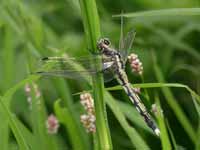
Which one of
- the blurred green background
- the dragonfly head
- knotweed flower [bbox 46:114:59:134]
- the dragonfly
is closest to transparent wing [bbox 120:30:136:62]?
the dragonfly

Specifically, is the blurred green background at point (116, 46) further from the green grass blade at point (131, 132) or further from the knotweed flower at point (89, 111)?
the knotweed flower at point (89, 111)

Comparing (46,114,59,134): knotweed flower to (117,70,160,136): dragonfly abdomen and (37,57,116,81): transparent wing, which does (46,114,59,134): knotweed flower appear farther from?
(117,70,160,136): dragonfly abdomen

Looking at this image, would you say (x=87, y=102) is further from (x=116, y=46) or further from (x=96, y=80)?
(x=116, y=46)

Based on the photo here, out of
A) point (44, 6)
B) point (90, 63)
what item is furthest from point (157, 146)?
point (44, 6)

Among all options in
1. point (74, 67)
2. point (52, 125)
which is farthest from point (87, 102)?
point (52, 125)

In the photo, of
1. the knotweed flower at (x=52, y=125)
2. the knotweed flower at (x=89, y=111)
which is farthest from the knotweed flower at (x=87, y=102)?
the knotweed flower at (x=52, y=125)
